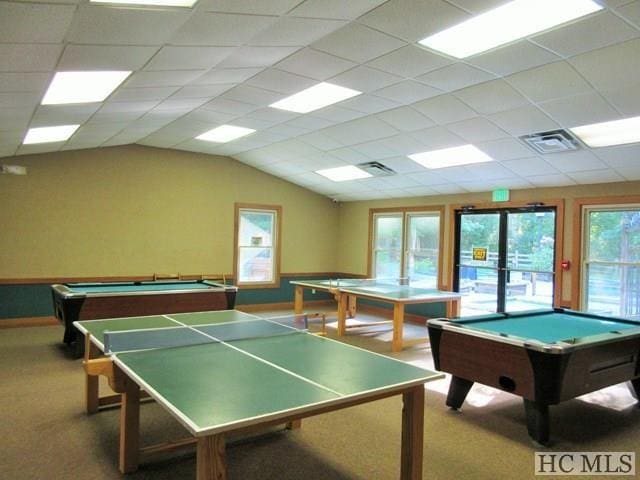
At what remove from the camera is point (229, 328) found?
3.49 meters

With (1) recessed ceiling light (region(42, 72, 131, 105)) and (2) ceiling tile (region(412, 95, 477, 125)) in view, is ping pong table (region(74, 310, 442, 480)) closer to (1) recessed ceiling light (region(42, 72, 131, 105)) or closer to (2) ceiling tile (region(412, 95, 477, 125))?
(1) recessed ceiling light (region(42, 72, 131, 105))

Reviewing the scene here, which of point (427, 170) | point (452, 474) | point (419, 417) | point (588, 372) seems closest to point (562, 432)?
point (588, 372)

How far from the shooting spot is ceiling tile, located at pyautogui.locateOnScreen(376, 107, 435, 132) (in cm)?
511

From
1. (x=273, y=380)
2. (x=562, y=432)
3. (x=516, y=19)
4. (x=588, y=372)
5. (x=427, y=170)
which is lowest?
(x=562, y=432)

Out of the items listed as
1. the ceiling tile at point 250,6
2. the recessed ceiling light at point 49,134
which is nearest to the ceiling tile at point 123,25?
the ceiling tile at point 250,6

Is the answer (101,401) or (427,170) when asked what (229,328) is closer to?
(101,401)

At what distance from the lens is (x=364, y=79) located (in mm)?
4293

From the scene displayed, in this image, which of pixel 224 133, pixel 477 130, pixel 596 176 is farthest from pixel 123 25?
pixel 596 176

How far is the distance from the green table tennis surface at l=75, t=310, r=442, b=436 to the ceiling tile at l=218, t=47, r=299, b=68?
6.80 feet

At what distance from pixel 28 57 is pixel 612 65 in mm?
3913

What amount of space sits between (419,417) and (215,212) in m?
6.57

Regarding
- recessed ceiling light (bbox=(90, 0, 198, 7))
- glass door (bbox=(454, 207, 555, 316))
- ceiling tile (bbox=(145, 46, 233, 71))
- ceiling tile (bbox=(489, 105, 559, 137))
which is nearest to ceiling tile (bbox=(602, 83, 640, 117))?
ceiling tile (bbox=(489, 105, 559, 137))

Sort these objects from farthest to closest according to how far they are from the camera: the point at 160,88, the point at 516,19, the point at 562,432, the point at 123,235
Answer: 1. the point at 123,235
2. the point at 160,88
3. the point at 562,432
4. the point at 516,19
